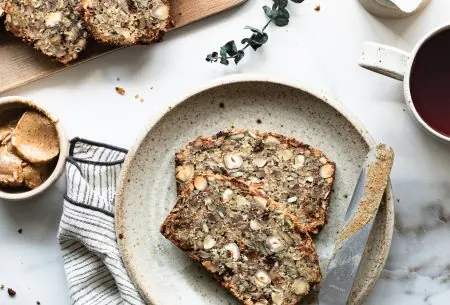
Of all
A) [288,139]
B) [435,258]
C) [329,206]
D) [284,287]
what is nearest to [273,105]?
[288,139]

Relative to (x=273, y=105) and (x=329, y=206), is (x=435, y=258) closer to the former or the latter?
(x=329, y=206)

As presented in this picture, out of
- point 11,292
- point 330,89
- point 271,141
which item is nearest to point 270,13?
point 330,89

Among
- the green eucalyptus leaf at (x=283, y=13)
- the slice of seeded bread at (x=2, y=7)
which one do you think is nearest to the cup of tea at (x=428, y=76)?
the green eucalyptus leaf at (x=283, y=13)

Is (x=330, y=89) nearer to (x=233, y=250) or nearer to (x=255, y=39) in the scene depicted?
(x=255, y=39)

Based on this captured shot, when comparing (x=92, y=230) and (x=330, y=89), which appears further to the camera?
(x=330, y=89)

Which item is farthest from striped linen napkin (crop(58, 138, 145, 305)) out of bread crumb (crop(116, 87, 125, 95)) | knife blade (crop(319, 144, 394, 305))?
knife blade (crop(319, 144, 394, 305))

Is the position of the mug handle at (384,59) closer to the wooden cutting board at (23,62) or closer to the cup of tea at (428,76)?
the cup of tea at (428,76)
